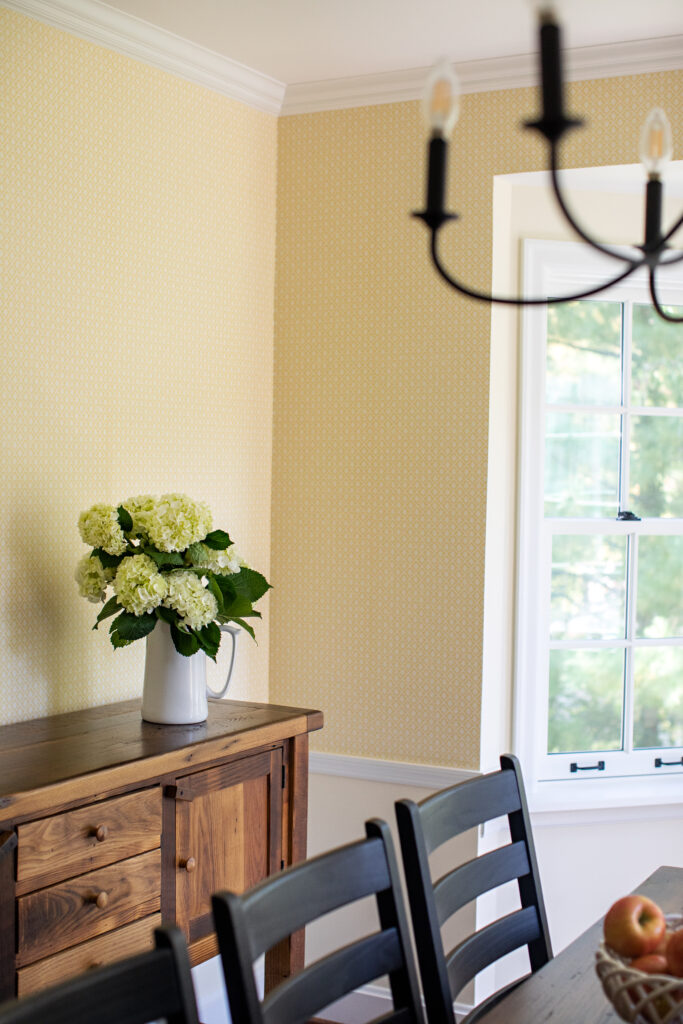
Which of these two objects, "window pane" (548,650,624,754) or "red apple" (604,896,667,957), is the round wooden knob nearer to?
"red apple" (604,896,667,957)

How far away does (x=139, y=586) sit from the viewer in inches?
89.4

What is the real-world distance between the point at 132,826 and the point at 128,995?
3.55 feet

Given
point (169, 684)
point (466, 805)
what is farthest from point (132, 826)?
point (466, 805)

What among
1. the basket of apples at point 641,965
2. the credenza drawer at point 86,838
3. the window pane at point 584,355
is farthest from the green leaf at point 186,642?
the window pane at point 584,355

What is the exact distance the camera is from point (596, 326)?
3389 millimetres

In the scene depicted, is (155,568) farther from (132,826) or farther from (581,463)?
(581,463)

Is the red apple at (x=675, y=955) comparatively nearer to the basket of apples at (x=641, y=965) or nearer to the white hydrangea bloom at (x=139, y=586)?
the basket of apples at (x=641, y=965)

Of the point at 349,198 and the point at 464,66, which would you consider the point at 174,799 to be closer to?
the point at 349,198

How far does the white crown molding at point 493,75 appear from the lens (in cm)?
280

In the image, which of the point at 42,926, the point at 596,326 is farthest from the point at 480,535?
the point at 42,926

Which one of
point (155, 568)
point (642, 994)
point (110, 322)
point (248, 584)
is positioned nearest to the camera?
point (642, 994)

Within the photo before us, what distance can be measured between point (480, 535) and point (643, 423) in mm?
753

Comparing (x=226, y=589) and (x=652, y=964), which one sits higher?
(x=226, y=589)

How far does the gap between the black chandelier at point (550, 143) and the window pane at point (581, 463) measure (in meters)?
2.00
